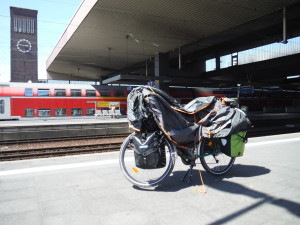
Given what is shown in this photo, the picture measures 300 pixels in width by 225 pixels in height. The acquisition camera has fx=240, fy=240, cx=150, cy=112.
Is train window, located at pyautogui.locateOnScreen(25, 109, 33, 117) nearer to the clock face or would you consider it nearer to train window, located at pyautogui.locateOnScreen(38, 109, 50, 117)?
train window, located at pyautogui.locateOnScreen(38, 109, 50, 117)

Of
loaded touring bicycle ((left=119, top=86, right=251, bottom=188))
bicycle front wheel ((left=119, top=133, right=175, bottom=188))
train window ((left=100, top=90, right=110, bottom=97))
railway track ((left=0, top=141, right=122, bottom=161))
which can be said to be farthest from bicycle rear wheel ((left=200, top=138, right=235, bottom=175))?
train window ((left=100, top=90, right=110, bottom=97))

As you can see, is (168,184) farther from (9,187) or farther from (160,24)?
(160,24)

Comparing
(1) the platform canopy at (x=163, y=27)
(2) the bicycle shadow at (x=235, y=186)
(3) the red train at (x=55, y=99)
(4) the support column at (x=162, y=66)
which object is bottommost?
(2) the bicycle shadow at (x=235, y=186)

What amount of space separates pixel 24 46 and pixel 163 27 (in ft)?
Result: 268

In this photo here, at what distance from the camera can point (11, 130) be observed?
12.8m

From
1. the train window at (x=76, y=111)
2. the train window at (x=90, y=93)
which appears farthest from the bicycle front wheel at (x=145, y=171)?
the train window at (x=90, y=93)

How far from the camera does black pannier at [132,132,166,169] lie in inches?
133

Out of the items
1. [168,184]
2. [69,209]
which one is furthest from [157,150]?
[69,209]

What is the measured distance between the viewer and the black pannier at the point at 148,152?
3385 millimetres

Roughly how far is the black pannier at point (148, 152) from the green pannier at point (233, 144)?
1130 mm

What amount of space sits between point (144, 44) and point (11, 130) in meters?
14.5

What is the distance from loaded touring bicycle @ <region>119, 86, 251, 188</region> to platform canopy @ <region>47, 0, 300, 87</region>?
12.9 meters

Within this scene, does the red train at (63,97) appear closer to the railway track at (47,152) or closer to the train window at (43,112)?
the train window at (43,112)

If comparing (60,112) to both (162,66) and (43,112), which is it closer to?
(43,112)
